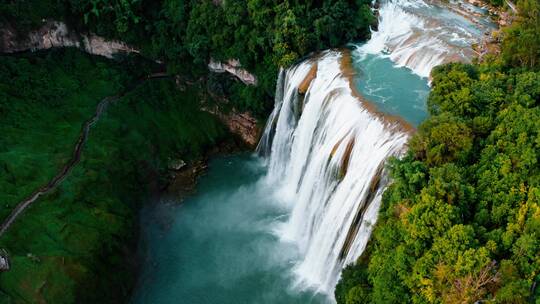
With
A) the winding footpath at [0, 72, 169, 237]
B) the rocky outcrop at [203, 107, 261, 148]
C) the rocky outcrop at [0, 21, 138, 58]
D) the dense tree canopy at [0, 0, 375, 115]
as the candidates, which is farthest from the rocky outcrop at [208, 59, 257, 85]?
the rocky outcrop at [0, 21, 138, 58]

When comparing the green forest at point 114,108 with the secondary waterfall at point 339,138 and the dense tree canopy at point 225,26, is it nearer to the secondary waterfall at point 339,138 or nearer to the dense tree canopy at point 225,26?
the dense tree canopy at point 225,26

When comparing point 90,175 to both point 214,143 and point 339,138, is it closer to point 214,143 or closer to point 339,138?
point 214,143

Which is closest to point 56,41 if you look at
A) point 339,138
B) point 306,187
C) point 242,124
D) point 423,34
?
point 242,124

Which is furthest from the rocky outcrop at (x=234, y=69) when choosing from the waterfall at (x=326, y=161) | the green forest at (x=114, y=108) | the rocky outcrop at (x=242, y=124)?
the waterfall at (x=326, y=161)

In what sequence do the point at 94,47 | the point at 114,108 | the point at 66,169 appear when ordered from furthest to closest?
the point at 94,47 → the point at 114,108 → the point at 66,169

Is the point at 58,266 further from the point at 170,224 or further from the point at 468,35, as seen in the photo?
the point at 468,35

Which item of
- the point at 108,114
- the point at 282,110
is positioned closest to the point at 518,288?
the point at 282,110
